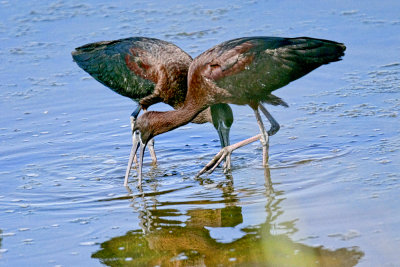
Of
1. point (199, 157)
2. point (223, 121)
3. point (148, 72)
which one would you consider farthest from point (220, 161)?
point (148, 72)

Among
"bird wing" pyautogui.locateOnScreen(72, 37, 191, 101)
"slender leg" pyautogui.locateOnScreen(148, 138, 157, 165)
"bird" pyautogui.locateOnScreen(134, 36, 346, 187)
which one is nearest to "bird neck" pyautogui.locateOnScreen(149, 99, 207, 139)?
"bird" pyautogui.locateOnScreen(134, 36, 346, 187)

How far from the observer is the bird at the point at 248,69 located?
25.5ft

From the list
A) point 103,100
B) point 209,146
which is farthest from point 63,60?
point 209,146

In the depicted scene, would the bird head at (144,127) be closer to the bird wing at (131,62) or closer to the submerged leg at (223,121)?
the bird wing at (131,62)

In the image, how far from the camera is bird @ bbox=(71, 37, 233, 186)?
8469 mm

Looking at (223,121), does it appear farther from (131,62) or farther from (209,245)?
(209,245)

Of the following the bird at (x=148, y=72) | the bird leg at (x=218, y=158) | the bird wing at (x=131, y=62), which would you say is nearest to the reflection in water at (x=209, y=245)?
the bird leg at (x=218, y=158)

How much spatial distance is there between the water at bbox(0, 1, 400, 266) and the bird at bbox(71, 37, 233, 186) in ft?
1.27

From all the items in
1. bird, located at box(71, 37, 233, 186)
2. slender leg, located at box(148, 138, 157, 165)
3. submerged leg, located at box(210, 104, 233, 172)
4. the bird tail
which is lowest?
slender leg, located at box(148, 138, 157, 165)

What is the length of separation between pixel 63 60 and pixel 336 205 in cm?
591

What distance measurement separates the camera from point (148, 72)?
8.57m

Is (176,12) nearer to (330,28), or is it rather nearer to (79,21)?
(79,21)

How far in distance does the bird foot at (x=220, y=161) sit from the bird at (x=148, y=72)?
16.3 inches

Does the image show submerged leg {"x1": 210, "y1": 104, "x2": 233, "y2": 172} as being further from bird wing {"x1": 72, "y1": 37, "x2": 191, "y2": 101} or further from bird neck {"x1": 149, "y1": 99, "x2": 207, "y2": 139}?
bird wing {"x1": 72, "y1": 37, "x2": 191, "y2": 101}
